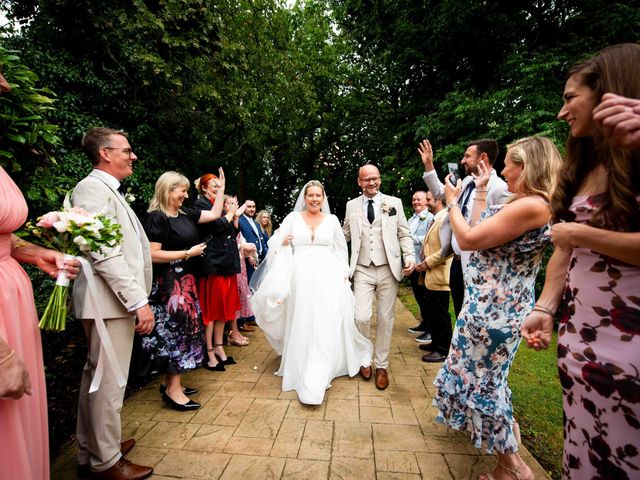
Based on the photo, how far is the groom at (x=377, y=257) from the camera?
4.26m

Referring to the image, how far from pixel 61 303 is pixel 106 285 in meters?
0.41

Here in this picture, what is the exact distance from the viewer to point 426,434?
9.89 ft

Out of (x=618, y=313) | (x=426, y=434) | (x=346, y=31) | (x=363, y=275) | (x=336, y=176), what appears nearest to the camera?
(x=618, y=313)

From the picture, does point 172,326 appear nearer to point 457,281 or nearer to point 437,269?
point 457,281

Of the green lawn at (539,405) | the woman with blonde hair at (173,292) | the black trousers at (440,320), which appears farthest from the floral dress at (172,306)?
the black trousers at (440,320)

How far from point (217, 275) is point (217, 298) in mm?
318

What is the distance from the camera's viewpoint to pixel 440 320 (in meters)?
5.02

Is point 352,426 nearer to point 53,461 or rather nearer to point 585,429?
point 585,429

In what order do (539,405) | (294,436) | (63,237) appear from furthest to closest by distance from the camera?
(539,405), (294,436), (63,237)

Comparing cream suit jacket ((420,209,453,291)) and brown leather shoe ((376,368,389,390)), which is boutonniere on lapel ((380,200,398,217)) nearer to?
cream suit jacket ((420,209,453,291))

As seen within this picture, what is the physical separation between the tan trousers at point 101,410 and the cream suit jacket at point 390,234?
2.77m

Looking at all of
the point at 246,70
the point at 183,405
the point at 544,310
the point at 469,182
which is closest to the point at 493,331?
the point at 544,310

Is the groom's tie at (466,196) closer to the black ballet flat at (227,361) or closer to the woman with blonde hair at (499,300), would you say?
the woman with blonde hair at (499,300)

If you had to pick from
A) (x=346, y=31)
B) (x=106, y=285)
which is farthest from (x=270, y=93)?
(x=106, y=285)
